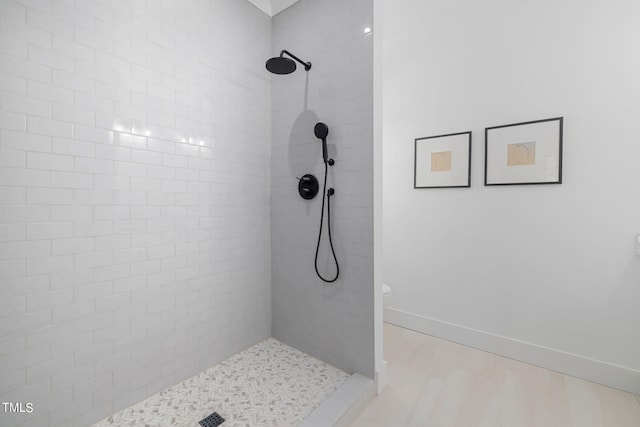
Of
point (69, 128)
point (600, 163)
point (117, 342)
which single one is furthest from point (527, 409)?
point (69, 128)

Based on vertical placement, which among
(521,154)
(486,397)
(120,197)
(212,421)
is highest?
(521,154)

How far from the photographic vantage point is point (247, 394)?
1.66m

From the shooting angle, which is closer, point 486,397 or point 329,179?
point 486,397

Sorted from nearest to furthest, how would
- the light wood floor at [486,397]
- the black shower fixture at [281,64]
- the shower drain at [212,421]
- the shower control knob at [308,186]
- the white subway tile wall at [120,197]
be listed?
1. the white subway tile wall at [120,197]
2. the shower drain at [212,421]
3. the light wood floor at [486,397]
4. the black shower fixture at [281,64]
5. the shower control knob at [308,186]

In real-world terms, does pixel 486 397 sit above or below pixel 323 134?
below

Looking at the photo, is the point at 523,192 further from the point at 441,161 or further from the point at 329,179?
the point at 329,179

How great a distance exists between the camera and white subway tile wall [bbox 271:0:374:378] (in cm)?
181

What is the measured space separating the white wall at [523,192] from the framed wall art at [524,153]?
0.06 meters

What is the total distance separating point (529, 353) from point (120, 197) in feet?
10.2

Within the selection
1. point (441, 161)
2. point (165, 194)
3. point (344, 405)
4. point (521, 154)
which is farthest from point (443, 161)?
point (165, 194)

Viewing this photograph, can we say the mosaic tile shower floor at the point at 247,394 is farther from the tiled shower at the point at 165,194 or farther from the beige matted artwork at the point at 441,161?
the beige matted artwork at the point at 441,161

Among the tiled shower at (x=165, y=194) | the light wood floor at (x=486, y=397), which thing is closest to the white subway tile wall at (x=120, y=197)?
the tiled shower at (x=165, y=194)

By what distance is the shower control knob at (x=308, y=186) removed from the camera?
2.02m

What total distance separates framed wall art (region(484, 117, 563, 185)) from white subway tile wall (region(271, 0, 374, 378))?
127 cm
